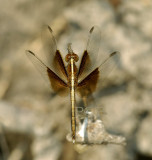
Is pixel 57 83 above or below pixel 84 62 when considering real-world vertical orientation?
below

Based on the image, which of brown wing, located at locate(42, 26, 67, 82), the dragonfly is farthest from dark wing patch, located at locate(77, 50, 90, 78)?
brown wing, located at locate(42, 26, 67, 82)

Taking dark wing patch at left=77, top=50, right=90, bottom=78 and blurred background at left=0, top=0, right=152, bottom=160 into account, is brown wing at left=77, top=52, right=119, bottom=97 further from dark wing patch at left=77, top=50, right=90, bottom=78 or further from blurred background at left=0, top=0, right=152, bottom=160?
blurred background at left=0, top=0, right=152, bottom=160

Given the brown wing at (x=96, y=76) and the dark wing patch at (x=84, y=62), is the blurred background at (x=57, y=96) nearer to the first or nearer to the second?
the brown wing at (x=96, y=76)

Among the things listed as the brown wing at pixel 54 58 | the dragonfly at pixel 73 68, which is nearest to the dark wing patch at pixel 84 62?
the dragonfly at pixel 73 68

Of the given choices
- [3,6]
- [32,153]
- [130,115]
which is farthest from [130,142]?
[3,6]

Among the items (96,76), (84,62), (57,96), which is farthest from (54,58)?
(57,96)

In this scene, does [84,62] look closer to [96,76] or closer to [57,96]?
[96,76]

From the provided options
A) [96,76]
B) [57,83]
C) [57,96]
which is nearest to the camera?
[96,76]
